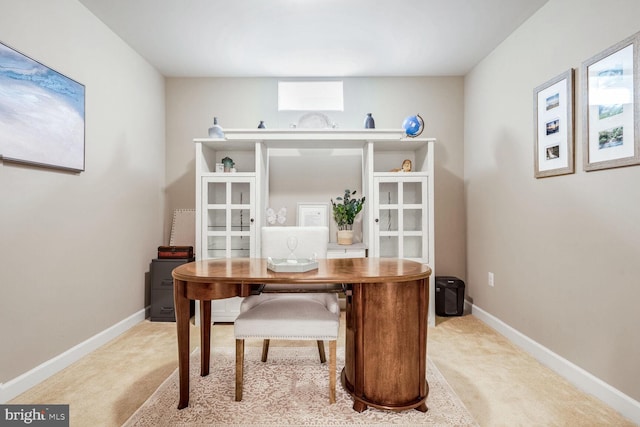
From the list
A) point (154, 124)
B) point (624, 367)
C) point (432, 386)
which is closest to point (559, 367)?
point (624, 367)

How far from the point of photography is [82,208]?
2.46 meters

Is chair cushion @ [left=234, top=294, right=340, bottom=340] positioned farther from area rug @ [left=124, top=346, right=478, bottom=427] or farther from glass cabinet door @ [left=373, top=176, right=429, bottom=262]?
glass cabinet door @ [left=373, top=176, right=429, bottom=262]

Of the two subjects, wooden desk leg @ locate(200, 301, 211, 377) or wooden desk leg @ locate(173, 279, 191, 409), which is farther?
wooden desk leg @ locate(200, 301, 211, 377)

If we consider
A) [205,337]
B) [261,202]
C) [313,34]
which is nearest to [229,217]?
[261,202]

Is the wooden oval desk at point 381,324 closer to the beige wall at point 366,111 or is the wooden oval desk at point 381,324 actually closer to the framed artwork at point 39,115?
the framed artwork at point 39,115

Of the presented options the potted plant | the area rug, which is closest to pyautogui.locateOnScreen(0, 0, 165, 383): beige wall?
the area rug

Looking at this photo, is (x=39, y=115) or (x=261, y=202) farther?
(x=261, y=202)

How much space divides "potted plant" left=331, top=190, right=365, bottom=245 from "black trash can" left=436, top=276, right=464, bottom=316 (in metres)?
1.06

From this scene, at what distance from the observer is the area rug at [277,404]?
1664 mm

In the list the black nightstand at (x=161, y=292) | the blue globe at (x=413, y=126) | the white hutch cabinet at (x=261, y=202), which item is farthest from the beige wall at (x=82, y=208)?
the blue globe at (x=413, y=126)

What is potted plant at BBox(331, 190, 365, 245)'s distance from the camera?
333 centimetres

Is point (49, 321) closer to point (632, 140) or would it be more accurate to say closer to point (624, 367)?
point (624, 367)

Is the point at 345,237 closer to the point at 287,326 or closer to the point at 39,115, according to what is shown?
the point at 287,326

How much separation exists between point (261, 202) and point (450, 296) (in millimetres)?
2159
